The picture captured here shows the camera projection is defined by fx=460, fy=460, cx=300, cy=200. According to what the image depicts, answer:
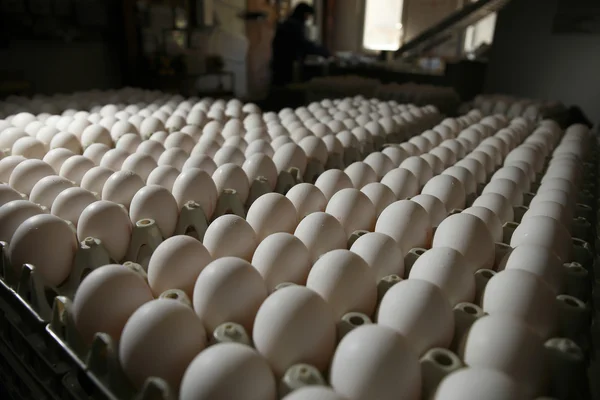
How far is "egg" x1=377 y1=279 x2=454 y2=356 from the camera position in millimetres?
635

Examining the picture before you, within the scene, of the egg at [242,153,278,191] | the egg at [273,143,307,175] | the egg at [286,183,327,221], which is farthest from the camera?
the egg at [273,143,307,175]

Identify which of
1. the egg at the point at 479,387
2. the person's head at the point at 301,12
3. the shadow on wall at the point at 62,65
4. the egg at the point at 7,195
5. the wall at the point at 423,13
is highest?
the wall at the point at 423,13

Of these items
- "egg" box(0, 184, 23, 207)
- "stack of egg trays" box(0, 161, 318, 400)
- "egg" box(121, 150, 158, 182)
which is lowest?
"stack of egg trays" box(0, 161, 318, 400)

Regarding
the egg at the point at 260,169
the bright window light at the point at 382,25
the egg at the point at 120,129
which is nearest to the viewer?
the egg at the point at 260,169

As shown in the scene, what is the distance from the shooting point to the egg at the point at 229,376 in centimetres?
53

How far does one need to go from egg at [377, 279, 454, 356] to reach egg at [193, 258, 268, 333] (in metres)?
0.20

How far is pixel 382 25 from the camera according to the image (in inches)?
265

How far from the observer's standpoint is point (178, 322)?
63 centimetres

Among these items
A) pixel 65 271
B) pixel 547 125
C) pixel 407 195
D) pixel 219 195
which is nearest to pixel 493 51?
pixel 547 125

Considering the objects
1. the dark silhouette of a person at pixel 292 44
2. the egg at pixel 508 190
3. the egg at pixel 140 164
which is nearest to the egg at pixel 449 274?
the egg at pixel 508 190

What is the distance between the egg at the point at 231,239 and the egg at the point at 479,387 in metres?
0.47

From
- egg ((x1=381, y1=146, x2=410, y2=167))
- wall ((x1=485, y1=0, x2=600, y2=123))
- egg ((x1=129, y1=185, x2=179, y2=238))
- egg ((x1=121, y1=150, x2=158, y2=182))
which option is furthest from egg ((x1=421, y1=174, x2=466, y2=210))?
wall ((x1=485, y1=0, x2=600, y2=123))

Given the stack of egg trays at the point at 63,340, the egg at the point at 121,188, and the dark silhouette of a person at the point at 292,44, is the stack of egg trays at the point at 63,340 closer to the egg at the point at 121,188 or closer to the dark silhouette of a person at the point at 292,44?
the egg at the point at 121,188

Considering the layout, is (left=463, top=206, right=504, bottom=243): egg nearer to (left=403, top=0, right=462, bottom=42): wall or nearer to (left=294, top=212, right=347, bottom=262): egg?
(left=294, top=212, right=347, bottom=262): egg
